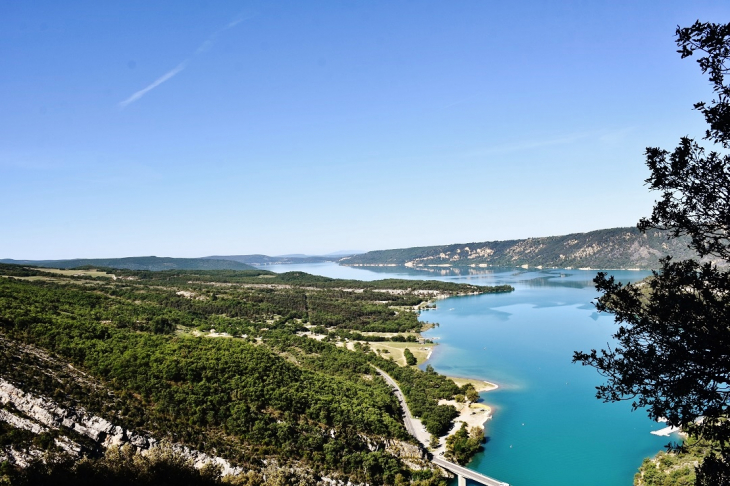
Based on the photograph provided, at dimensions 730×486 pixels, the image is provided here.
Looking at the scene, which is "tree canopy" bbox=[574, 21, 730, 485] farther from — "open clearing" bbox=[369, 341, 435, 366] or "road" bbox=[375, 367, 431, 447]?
"open clearing" bbox=[369, 341, 435, 366]

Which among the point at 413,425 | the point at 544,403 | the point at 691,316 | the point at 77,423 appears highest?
the point at 691,316

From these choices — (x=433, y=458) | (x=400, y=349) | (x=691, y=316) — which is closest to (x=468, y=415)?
(x=433, y=458)

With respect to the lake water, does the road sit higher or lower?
higher

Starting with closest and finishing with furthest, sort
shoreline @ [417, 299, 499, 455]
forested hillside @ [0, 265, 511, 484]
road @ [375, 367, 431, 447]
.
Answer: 1. forested hillside @ [0, 265, 511, 484]
2. road @ [375, 367, 431, 447]
3. shoreline @ [417, 299, 499, 455]

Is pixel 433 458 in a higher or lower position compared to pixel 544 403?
higher

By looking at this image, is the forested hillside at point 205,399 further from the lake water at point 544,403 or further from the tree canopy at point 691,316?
the tree canopy at point 691,316

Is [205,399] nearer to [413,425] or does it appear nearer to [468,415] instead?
[413,425]

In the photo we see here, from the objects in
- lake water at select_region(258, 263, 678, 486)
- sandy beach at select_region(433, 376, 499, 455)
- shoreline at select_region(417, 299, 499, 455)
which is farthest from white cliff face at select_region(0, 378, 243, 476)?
lake water at select_region(258, 263, 678, 486)
